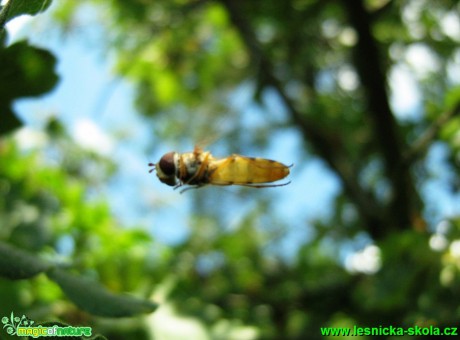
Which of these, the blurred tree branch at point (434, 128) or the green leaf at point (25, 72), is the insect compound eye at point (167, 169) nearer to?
the green leaf at point (25, 72)

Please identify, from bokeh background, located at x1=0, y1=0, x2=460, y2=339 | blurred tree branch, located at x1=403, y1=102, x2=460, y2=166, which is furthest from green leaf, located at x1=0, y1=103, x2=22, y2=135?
blurred tree branch, located at x1=403, y1=102, x2=460, y2=166

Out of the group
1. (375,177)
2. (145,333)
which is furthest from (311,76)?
(145,333)

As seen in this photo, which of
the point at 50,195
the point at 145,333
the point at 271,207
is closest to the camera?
the point at 145,333

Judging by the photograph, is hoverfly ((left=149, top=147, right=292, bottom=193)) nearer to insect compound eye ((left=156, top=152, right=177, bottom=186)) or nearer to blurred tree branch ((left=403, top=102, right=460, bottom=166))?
insect compound eye ((left=156, top=152, right=177, bottom=186))

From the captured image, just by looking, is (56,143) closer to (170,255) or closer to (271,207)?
(170,255)

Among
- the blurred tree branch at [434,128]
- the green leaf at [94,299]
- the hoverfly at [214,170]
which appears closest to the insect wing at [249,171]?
the hoverfly at [214,170]

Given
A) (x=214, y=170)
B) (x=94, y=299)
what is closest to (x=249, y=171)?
(x=214, y=170)

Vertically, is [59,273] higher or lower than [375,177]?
lower
